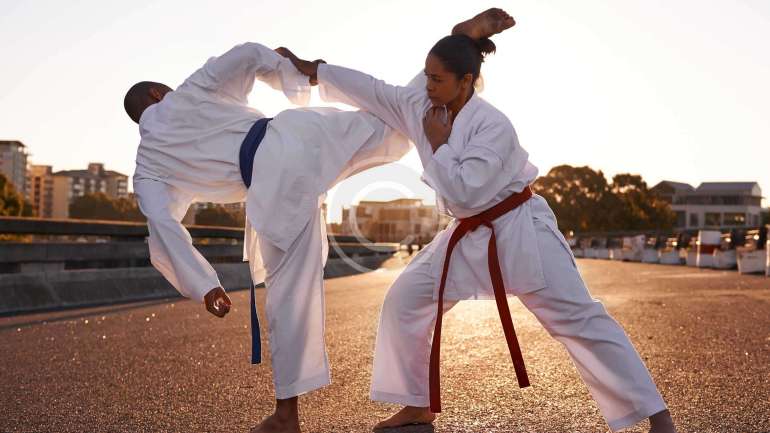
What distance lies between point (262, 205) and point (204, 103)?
61 centimetres

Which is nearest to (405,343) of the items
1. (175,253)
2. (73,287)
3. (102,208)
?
(175,253)

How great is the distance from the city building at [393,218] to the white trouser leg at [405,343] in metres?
0.83

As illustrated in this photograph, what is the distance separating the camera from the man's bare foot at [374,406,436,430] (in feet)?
14.8

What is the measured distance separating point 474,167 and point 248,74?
1283mm

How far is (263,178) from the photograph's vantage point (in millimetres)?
4402

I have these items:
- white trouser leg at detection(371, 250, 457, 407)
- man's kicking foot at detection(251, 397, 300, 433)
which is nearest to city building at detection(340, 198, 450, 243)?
white trouser leg at detection(371, 250, 457, 407)

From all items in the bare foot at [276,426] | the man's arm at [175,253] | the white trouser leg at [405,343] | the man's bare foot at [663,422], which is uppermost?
the man's arm at [175,253]

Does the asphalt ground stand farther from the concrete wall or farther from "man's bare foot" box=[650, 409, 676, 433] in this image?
the concrete wall

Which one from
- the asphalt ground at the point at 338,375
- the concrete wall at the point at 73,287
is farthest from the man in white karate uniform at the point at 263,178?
the concrete wall at the point at 73,287

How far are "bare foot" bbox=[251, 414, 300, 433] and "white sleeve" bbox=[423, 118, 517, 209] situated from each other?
1.13 metres

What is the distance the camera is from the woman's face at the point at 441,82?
429 cm

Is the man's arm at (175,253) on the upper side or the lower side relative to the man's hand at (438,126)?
lower

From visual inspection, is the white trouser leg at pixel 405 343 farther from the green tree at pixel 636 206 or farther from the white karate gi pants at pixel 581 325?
the green tree at pixel 636 206

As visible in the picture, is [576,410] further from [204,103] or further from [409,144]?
[204,103]
